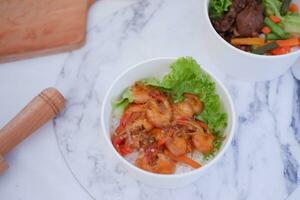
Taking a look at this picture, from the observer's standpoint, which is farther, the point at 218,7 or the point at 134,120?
the point at 218,7

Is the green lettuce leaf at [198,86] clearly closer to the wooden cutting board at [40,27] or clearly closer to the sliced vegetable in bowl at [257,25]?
the sliced vegetable in bowl at [257,25]

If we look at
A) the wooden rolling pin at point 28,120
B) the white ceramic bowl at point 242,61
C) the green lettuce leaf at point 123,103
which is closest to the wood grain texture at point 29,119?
the wooden rolling pin at point 28,120

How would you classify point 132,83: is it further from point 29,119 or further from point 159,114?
point 29,119

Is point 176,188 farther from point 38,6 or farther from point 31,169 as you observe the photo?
point 38,6

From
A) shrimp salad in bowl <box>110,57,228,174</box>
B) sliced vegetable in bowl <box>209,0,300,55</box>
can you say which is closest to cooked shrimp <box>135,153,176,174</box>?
shrimp salad in bowl <box>110,57,228,174</box>

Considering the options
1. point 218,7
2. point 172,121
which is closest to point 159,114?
point 172,121

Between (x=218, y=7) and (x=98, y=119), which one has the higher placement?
(x=218, y=7)
